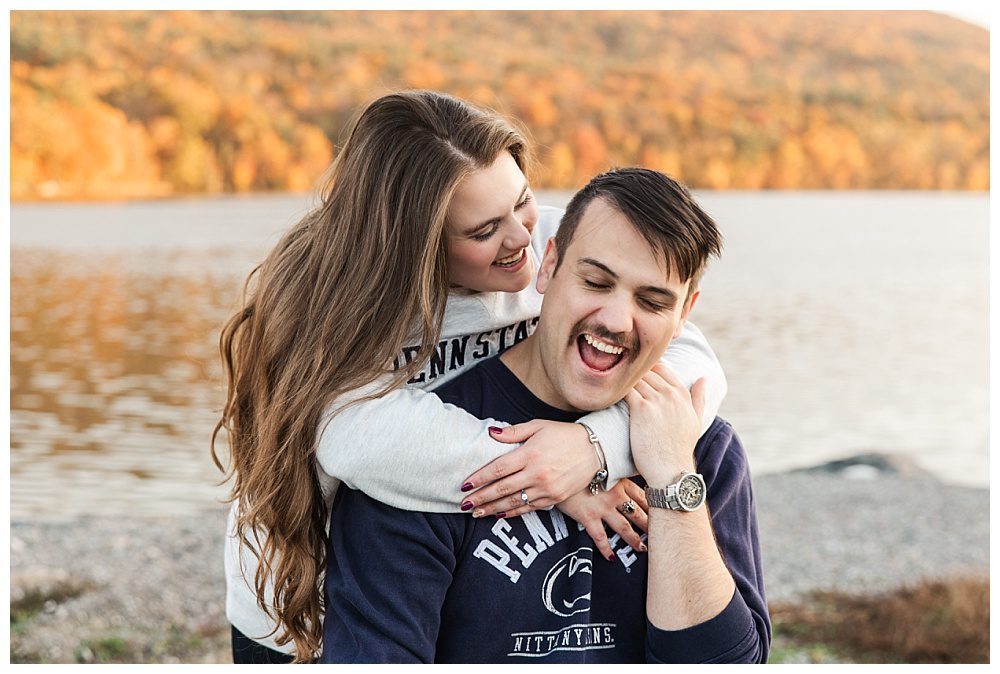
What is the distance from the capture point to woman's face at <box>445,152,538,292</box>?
3.02 meters

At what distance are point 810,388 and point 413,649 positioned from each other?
23940mm

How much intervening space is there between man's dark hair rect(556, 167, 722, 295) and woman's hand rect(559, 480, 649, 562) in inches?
22.3

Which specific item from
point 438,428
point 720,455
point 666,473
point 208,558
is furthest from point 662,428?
point 208,558

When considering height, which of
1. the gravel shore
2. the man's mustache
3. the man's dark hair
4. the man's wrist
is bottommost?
the gravel shore

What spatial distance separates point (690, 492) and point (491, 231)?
90 centimetres

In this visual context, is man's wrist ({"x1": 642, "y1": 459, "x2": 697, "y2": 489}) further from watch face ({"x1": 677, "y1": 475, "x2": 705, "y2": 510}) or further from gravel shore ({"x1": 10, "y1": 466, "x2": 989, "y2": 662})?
gravel shore ({"x1": 10, "y1": 466, "x2": 989, "y2": 662})

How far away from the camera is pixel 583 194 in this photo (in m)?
2.91

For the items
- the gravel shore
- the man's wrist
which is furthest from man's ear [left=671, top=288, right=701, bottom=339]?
the gravel shore

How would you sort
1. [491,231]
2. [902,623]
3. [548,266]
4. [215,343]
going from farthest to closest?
1. [215,343]
2. [902,623]
3. [491,231]
4. [548,266]

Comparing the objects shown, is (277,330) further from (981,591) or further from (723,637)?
(981,591)

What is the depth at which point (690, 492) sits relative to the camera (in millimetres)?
2727

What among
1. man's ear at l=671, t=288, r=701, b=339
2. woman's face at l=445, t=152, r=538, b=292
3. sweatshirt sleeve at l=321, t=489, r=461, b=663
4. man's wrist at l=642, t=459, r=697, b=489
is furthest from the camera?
woman's face at l=445, t=152, r=538, b=292

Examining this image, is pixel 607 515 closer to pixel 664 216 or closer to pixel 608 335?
pixel 608 335

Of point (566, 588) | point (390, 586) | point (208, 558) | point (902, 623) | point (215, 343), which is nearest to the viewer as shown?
point (390, 586)
